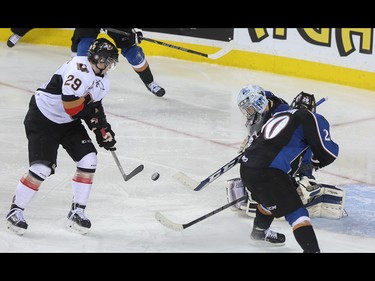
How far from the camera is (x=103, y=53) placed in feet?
14.3

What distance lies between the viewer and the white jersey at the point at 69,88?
4.35 meters

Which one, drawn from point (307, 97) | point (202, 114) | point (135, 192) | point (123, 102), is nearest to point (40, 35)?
point (123, 102)

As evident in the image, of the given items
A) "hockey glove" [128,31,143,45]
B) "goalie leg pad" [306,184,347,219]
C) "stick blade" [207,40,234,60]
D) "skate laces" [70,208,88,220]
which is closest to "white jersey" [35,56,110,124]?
"skate laces" [70,208,88,220]

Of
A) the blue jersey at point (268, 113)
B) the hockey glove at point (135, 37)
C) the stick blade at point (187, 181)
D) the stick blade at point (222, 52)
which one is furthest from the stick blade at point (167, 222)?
the stick blade at point (222, 52)

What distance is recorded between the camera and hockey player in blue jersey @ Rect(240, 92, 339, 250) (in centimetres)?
397

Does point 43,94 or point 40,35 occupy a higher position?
point 43,94

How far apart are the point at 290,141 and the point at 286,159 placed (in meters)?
0.08

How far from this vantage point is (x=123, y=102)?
284 inches

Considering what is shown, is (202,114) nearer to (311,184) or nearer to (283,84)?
(283,84)

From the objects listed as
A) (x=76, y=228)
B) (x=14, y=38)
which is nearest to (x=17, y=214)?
(x=76, y=228)

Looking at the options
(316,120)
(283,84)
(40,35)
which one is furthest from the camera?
(40,35)

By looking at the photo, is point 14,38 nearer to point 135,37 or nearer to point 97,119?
point 135,37

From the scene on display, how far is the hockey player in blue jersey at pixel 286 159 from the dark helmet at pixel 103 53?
2.60 feet

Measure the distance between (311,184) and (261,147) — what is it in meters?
0.63
